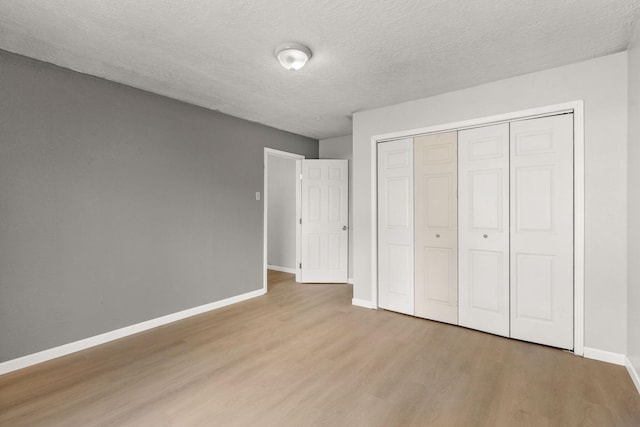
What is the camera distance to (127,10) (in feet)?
6.43

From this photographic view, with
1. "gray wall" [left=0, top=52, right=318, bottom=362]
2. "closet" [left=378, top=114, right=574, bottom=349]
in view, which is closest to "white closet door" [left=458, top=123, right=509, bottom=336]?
"closet" [left=378, top=114, right=574, bottom=349]

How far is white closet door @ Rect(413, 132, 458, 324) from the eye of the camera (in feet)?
10.9

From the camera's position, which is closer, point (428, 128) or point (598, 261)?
point (598, 261)

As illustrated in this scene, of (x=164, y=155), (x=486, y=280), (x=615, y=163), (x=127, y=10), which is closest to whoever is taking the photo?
(x=127, y=10)

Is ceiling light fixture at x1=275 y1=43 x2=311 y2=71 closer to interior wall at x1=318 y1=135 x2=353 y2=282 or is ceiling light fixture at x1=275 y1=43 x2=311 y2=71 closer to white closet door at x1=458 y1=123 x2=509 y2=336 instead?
white closet door at x1=458 y1=123 x2=509 y2=336

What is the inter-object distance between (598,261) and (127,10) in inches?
157

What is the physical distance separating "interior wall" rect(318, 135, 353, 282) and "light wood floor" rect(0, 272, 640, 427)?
6.90 feet

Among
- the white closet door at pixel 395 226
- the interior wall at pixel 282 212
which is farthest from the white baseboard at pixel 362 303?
the interior wall at pixel 282 212

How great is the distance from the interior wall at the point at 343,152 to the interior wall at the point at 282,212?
76 centimetres

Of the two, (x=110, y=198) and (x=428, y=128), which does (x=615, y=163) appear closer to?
(x=428, y=128)

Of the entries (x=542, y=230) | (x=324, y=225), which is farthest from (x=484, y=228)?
(x=324, y=225)

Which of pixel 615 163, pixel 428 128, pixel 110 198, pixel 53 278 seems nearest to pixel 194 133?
pixel 110 198

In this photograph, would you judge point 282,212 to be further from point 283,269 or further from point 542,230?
point 542,230

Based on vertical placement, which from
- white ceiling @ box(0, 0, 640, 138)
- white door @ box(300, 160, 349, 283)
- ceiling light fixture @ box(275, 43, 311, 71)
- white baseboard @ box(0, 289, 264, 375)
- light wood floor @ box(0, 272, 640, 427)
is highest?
white ceiling @ box(0, 0, 640, 138)
